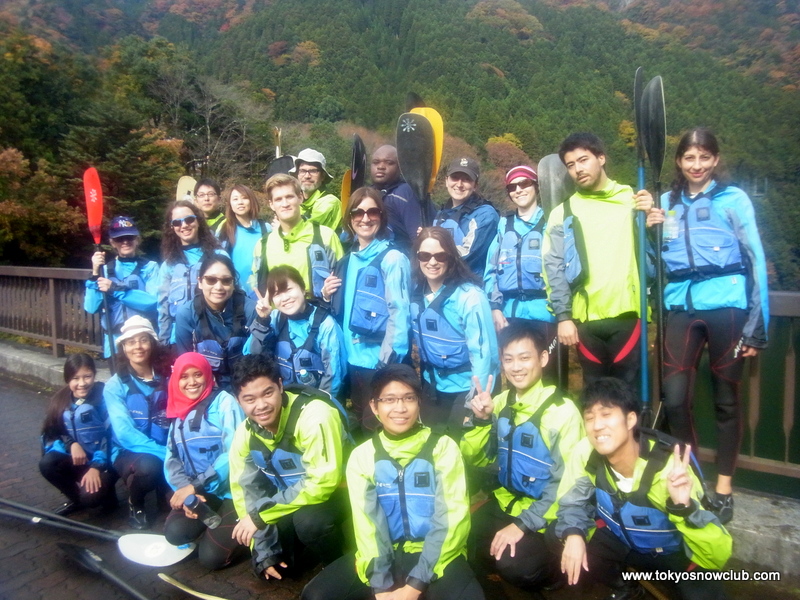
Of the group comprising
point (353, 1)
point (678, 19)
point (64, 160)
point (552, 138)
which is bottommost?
point (64, 160)

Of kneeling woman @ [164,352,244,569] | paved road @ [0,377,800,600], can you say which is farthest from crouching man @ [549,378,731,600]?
kneeling woman @ [164,352,244,569]

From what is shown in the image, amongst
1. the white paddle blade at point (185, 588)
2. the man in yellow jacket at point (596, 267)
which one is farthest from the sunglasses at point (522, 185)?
the white paddle blade at point (185, 588)

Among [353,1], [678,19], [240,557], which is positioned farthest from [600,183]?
[353,1]

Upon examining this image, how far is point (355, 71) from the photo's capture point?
2137 inches

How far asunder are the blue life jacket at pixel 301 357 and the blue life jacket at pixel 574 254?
138 cm

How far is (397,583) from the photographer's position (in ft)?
8.15

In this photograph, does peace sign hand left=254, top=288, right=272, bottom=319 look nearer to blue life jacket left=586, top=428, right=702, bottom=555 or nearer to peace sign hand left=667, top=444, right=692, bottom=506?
blue life jacket left=586, top=428, right=702, bottom=555

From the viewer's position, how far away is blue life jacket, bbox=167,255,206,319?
13.3 ft

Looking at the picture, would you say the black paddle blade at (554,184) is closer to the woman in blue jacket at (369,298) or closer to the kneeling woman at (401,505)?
the woman in blue jacket at (369,298)

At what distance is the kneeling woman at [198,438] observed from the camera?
3.22 meters

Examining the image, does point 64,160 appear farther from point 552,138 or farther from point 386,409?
point 552,138

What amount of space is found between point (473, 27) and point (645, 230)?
67.6 m

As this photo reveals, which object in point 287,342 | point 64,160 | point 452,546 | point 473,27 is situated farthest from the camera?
point 473,27

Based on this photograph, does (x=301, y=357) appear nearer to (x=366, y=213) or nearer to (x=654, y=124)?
(x=366, y=213)
